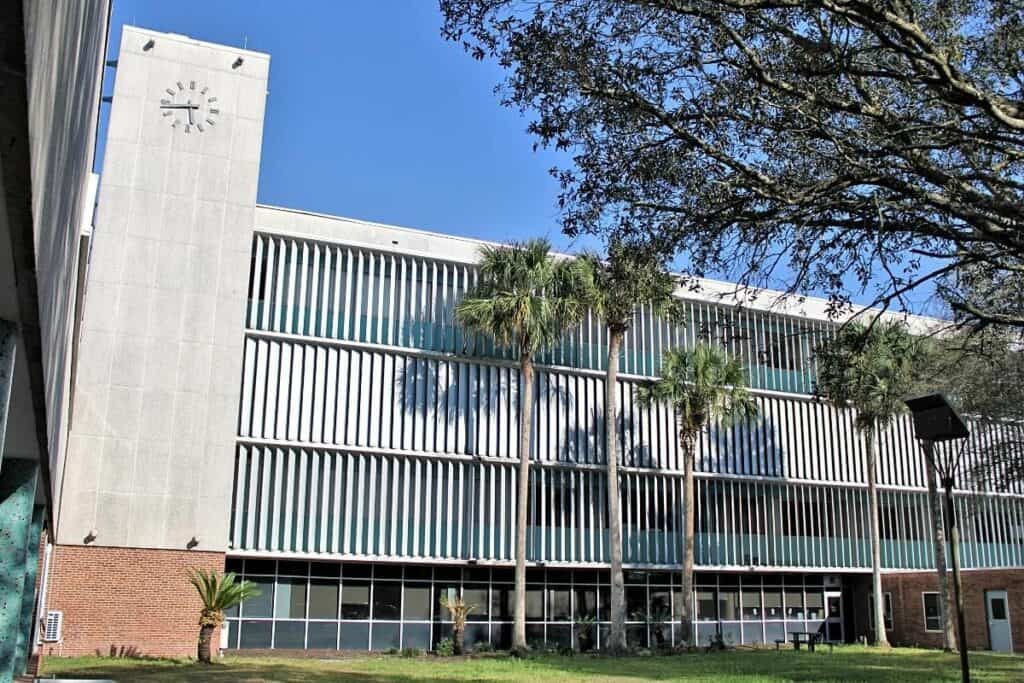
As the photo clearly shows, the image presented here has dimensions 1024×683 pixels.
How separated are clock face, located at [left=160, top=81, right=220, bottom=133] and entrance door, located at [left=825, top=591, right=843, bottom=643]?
28.6 meters

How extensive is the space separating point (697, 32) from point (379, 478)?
23009mm

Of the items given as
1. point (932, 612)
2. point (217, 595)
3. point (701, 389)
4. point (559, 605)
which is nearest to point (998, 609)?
point (932, 612)

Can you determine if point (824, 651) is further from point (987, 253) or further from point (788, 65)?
point (788, 65)

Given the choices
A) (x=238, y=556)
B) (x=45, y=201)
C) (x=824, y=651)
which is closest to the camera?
(x=45, y=201)

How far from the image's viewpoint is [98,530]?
2766cm

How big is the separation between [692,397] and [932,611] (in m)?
13.5

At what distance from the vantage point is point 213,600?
87.2 ft

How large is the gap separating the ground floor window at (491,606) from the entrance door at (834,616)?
12.5 inches

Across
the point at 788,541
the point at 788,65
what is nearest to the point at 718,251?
the point at 788,65

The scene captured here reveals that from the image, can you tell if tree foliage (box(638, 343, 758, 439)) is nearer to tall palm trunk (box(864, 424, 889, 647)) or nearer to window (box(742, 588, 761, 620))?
tall palm trunk (box(864, 424, 889, 647))

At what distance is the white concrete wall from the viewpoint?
28.1 metres

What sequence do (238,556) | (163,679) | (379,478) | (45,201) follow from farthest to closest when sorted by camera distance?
1. (379,478)
2. (238,556)
3. (163,679)
4. (45,201)

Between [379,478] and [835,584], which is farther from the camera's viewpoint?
[835,584]

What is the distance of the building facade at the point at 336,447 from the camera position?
28422 millimetres
